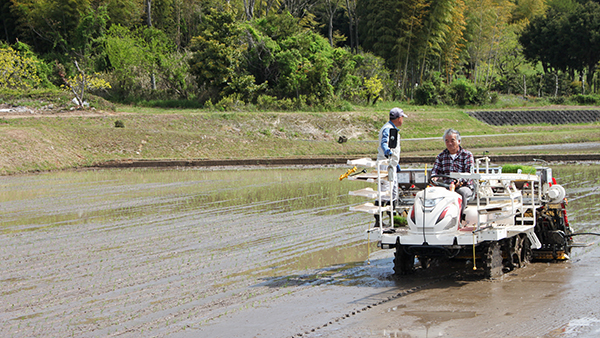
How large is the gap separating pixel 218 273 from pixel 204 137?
2578 centimetres

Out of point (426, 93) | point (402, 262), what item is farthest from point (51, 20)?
point (402, 262)

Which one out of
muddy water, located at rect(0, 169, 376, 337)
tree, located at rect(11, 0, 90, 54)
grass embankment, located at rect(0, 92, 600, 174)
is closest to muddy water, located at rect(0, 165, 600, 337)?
muddy water, located at rect(0, 169, 376, 337)

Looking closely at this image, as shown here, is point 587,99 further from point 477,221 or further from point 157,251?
point 157,251

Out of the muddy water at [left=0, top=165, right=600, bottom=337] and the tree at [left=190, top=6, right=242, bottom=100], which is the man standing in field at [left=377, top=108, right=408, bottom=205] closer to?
the muddy water at [left=0, top=165, right=600, bottom=337]

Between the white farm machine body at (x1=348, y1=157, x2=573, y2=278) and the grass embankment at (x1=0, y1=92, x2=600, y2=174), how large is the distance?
69.9 ft

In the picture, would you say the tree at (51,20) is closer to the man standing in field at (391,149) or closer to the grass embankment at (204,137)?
the grass embankment at (204,137)

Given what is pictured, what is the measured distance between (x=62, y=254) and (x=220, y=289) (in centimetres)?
360

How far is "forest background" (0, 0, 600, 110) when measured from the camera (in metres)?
47.0

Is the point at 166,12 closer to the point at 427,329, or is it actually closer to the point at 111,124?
the point at 111,124

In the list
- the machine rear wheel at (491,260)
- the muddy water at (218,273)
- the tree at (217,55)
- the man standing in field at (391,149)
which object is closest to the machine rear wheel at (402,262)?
the muddy water at (218,273)

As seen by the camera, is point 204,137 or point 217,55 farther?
point 217,55

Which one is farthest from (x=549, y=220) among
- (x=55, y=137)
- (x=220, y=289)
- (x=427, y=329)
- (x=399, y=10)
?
(x=399, y=10)

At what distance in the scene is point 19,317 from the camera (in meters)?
6.74

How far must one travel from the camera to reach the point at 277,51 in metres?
48.9
